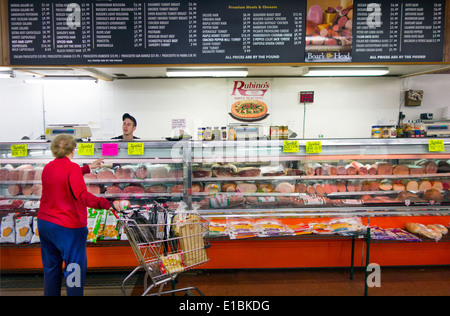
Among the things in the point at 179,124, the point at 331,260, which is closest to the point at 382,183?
the point at 331,260

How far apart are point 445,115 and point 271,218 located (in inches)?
197

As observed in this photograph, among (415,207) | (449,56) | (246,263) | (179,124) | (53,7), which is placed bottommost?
(246,263)

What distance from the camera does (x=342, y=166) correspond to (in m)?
4.29

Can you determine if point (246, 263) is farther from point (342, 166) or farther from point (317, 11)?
point (317, 11)

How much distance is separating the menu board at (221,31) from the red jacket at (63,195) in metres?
1.64

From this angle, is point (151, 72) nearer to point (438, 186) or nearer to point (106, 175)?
point (106, 175)

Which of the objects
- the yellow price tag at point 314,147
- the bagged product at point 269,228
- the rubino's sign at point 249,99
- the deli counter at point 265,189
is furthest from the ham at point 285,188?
the rubino's sign at point 249,99

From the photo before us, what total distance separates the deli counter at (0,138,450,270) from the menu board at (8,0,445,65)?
1.10 meters

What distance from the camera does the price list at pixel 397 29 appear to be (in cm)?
400

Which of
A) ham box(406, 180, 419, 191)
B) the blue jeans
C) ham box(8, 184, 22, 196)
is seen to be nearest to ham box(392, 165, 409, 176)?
ham box(406, 180, 419, 191)

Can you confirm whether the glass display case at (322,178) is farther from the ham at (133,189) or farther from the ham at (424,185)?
the ham at (133,189)

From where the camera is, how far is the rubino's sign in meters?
6.66

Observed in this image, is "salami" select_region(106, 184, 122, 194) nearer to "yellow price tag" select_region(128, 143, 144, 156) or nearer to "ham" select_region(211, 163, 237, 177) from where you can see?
"yellow price tag" select_region(128, 143, 144, 156)

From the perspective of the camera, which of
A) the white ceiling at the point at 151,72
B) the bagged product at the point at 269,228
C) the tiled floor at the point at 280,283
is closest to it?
the tiled floor at the point at 280,283
